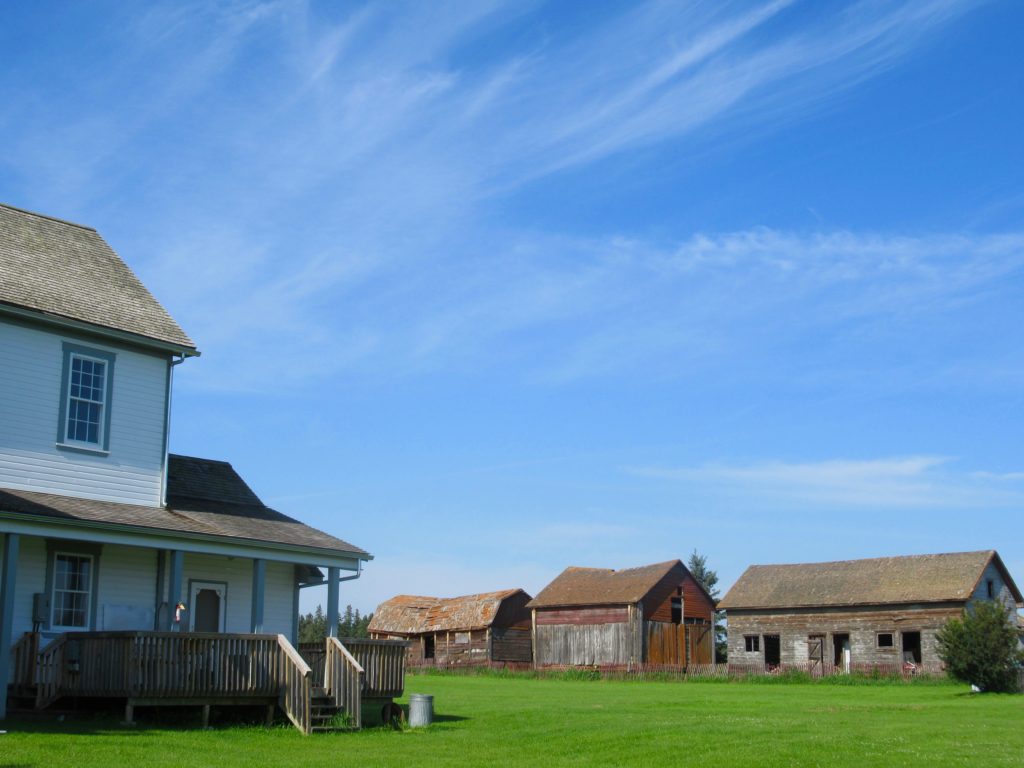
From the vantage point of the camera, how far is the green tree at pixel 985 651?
127 ft

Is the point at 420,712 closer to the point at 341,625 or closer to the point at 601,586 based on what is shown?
the point at 601,586

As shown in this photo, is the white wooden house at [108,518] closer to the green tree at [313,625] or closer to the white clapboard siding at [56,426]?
the white clapboard siding at [56,426]

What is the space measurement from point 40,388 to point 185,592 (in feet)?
18.1

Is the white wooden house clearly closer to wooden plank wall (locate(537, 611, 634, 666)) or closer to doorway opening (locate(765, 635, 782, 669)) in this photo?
wooden plank wall (locate(537, 611, 634, 666))

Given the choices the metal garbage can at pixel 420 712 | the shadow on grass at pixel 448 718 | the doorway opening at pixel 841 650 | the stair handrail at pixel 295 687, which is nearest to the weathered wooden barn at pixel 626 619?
the doorway opening at pixel 841 650

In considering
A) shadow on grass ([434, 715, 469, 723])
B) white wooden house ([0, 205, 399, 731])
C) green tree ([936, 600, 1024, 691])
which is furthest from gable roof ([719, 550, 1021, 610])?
white wooden house ([0, 205, 399, 731])

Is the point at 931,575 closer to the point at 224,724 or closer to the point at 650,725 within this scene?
the point at 650,725

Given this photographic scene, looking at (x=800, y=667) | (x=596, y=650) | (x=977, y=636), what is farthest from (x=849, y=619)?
(x=977, y=636)

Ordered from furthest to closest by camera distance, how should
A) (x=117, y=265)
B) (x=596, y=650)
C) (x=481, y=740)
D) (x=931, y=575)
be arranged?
(x=596, y=650)
(x=931, y=575)
(x=117, y=265)
(x=481, y=740)

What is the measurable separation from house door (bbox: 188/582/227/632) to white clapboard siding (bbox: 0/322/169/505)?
232 cm

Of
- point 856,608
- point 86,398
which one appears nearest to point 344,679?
point 86,398

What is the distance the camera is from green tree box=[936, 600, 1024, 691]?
38.7 meters

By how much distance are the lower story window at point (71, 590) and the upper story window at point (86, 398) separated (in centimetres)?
232

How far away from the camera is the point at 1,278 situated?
970 inches
